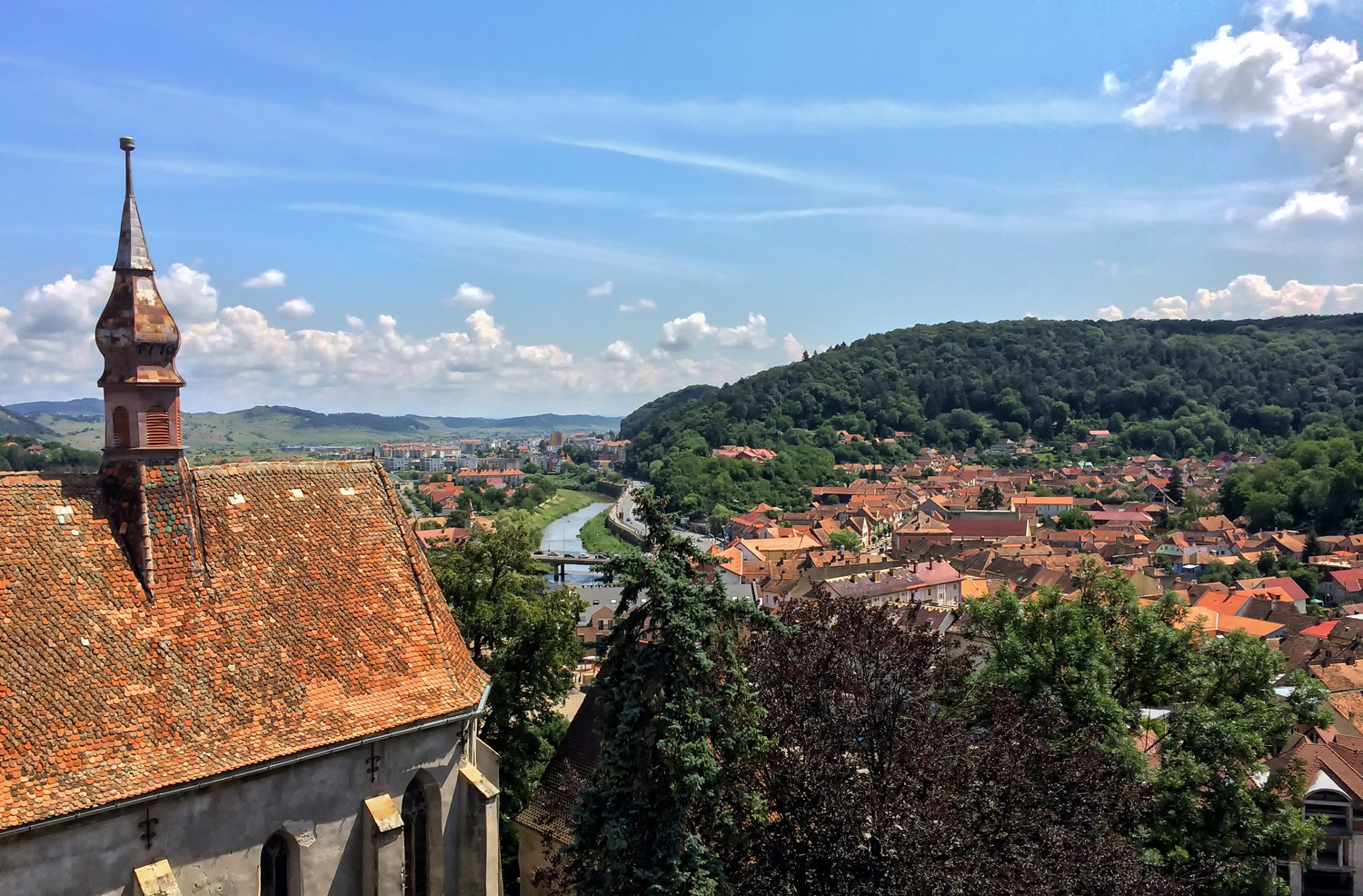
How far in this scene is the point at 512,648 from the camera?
73.8ft

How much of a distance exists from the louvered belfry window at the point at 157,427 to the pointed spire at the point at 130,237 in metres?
2.25

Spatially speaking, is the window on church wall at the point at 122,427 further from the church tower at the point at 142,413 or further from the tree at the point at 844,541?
the tree at the point at 844,541

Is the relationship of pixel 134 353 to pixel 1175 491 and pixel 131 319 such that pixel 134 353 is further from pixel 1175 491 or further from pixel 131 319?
pixel 1175 491

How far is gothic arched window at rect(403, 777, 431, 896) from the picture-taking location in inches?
572

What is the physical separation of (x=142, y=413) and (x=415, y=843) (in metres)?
8.16

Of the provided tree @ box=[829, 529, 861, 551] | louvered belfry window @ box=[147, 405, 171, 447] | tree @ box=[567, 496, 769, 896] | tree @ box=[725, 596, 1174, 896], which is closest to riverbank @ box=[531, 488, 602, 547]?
tree @ box=[829, 529, 861, 551]

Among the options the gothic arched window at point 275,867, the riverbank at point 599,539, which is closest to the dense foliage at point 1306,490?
the riverbank at point 599,539

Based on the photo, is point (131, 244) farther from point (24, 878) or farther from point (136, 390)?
point (24, 878)

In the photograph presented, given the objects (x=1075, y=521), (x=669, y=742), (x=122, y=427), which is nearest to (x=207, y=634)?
(x=122, y=427)

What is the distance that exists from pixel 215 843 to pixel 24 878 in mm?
2121

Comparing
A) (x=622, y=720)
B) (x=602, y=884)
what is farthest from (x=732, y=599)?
(x=602, y=884)

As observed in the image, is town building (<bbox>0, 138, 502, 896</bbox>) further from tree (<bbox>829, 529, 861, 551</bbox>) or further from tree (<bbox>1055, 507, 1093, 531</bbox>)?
tree (<bbox>1055, 507, 1093, 531</bbox>)

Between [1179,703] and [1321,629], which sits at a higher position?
[1179,703]

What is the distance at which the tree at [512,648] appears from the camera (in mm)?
22359
